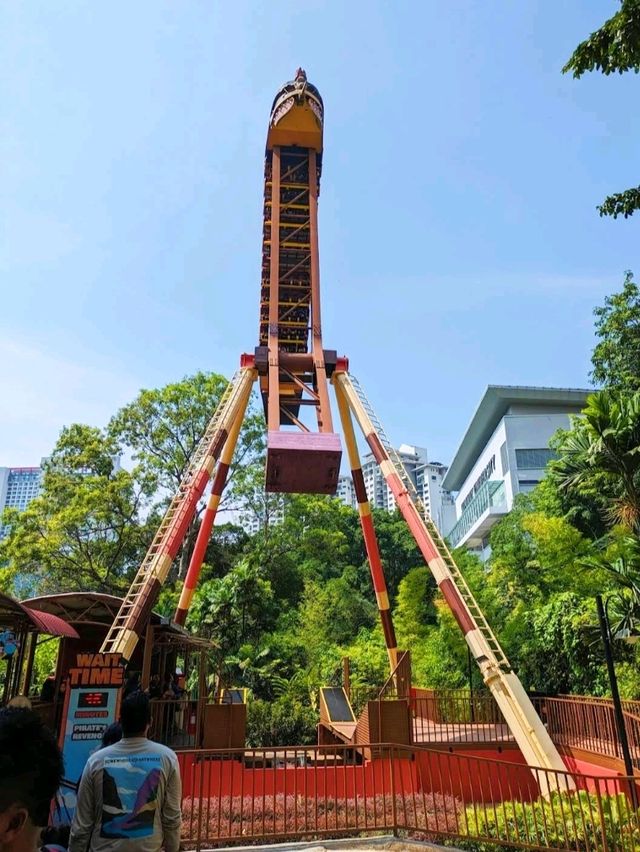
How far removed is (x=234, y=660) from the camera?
2259cm

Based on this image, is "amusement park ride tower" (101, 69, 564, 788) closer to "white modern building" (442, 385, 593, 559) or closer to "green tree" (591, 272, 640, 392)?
"green tree" (591, 272, 640, 392)

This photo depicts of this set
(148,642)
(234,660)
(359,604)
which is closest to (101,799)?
(148,642)

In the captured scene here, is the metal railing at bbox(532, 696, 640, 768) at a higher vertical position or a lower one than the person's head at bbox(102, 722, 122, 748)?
lower

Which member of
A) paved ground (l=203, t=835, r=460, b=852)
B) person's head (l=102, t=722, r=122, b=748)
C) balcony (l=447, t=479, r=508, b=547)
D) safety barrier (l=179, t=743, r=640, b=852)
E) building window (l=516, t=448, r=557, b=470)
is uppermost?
building window (l=516, t=448, r=557, b=470)

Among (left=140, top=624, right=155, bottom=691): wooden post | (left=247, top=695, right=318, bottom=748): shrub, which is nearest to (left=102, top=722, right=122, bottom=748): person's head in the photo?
(left=140, top=624, right=155, bottom=691): wooden post

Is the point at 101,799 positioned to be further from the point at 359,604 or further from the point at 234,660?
the point at 359,604

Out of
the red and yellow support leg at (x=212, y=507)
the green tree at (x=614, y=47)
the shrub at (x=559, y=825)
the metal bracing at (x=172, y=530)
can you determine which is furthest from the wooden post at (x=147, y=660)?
the green tree at (x=614, y=47)

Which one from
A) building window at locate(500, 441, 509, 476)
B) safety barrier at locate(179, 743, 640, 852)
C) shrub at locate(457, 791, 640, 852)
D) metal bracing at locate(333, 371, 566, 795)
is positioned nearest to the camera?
shrub at locate(457, 791, 640, 852)

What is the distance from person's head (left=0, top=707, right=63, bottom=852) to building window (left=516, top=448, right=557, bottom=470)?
39726mm

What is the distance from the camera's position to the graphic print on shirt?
9.31 feet

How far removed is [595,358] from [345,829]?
21301mm

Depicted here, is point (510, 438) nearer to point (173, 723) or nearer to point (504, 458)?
point (504, 458)

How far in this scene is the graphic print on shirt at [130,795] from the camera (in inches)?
112

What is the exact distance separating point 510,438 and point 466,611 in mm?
29834
